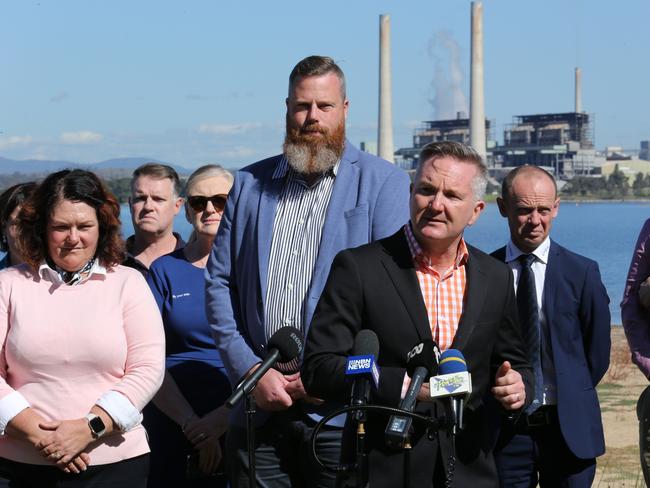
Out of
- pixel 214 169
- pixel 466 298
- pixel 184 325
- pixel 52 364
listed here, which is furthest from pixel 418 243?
pixel 214 169

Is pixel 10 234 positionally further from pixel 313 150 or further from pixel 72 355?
pixel 313 150

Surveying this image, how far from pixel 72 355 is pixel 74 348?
3cm

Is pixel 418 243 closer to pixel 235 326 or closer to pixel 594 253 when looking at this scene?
pixel 235 326

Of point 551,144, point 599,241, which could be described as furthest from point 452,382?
point 551,144

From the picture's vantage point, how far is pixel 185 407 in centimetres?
558

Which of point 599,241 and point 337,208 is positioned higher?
point 337,208

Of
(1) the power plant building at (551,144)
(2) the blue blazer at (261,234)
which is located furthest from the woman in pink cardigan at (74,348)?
(1) the power plant building at (551,144)

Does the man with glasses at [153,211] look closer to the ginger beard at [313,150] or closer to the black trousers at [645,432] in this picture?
the ginger beard at [313,150]

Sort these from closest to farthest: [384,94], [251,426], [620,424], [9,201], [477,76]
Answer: [251,426]
[9,201]
[620,424]
[384,94]
[477,76]

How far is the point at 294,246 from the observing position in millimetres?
4656

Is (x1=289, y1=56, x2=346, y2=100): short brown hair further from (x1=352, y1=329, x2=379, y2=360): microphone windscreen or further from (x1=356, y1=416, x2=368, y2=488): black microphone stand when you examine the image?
(x1=356, y1=416, x2=368, y2=488): black microphone stand

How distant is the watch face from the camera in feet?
14.1

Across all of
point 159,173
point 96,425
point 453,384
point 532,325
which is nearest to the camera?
point 453,384

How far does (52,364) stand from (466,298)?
5.44 feet
